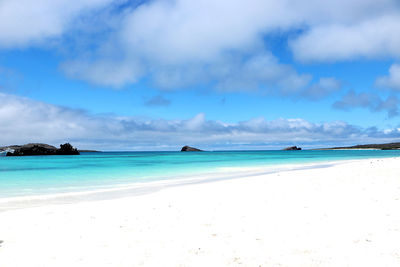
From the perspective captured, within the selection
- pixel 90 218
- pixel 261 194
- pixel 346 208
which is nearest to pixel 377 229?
pixel 346 208

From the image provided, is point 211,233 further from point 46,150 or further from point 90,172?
point 46,150

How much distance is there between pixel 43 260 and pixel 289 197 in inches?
322

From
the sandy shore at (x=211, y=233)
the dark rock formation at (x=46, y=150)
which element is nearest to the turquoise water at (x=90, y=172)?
the sandy shore at (x=211, y=233)

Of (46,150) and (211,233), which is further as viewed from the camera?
(46,150)

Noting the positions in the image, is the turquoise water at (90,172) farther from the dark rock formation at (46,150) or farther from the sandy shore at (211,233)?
the dark rock formation at (46,150)

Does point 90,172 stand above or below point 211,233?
below

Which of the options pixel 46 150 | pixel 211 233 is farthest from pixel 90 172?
pixel 46 150

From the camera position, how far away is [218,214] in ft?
28.2

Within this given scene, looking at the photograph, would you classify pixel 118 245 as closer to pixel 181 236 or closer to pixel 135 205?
pixel 181 236

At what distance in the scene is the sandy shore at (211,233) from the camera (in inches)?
212

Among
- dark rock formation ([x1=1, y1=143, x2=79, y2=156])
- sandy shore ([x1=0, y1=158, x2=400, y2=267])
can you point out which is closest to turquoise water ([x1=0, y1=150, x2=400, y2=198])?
sandy shore ([x1=0, y1=158, x2=400, y2=267])

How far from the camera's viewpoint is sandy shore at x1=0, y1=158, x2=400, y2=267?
539 centimetres

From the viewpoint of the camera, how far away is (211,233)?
6785 mm

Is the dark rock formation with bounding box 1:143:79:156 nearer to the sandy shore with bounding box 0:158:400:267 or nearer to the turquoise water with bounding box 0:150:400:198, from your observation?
the turquoise water with bounding box 0:150:400:198
